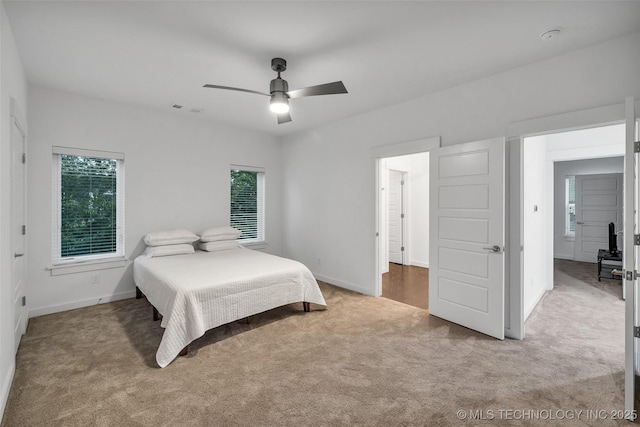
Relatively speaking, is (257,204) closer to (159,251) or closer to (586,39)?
(159,251)

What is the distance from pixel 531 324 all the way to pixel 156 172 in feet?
17.0

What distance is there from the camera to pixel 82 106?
12.5ft

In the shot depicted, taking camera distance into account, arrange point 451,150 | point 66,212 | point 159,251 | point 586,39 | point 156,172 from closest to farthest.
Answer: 1. point 586,39
2. point 451,150
3. point 66,212
4. point 159,251
5. point 156,172

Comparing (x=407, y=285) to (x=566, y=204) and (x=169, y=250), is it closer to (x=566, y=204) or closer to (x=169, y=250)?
(x=169, y=250)

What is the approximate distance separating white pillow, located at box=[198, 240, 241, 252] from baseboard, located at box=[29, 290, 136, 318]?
1084 millimetres

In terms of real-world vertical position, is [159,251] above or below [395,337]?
above

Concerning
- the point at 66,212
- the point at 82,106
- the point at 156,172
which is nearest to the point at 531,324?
the point at 156,172

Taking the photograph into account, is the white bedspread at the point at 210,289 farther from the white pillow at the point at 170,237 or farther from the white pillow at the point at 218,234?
the white pillow at the point at 218,234

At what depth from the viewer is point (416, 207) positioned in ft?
21.0

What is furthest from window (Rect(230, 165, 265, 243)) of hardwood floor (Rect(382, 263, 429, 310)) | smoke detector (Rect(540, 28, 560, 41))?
smoke detector (Rect(540, 28, 560, 41))

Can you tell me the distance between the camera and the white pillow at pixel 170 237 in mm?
4102

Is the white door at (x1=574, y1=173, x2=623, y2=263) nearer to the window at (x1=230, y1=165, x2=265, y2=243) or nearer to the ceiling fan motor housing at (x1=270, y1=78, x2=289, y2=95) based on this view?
the window at (x1=230, y1=165, x2=265, y2=243)

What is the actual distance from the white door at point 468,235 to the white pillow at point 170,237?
333cm

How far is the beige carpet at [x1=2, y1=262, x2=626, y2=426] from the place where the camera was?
195 centimetres
